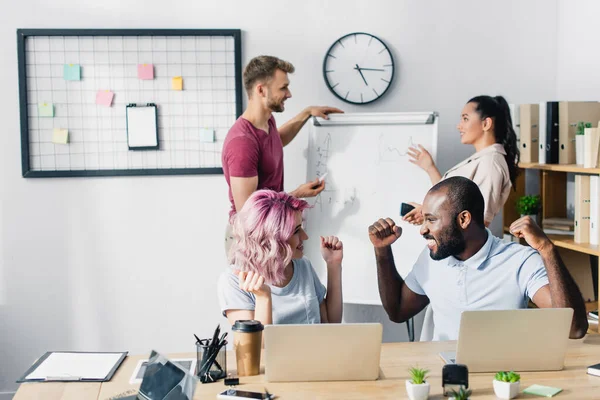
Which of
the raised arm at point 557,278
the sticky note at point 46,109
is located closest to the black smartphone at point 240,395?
the raised arm at point 557,278

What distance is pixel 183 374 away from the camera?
161cm

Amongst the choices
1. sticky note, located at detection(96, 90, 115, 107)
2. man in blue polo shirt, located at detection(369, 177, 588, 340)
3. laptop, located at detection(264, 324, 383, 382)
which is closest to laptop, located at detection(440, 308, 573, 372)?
laptop, located at detection(264, 324, 383, 382)

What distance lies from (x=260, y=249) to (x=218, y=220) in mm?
1549

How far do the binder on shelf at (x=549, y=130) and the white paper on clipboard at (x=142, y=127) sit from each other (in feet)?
6.13

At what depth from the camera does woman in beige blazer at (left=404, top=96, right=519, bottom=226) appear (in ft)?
10.2

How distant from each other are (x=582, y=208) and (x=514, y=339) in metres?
1.47

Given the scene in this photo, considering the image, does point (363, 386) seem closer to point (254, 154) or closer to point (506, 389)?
point (506, 389)

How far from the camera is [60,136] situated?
3.49m

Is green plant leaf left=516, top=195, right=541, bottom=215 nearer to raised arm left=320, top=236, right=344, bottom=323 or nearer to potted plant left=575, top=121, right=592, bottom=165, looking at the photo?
potted plant left=575, top=121, right=592, bottom=165

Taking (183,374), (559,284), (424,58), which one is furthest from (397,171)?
(183,374)

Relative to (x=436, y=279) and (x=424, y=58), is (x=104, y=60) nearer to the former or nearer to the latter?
(x=424, y=58)

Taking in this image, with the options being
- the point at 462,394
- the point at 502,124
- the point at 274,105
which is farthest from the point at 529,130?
the point at 462,394

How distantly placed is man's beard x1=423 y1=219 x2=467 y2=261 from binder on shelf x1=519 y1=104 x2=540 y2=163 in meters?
1.40

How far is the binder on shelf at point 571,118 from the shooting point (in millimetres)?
3160
